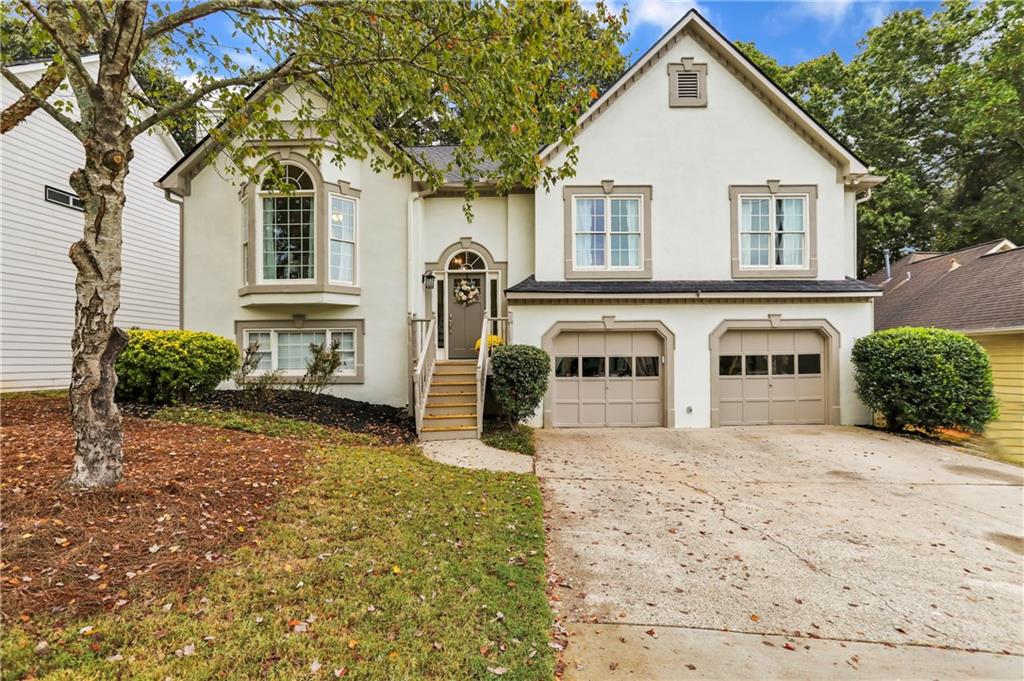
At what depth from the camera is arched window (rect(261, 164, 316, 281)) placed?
10055 millimetres

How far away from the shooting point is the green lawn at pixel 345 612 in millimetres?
2434

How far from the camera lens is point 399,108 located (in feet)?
18.5

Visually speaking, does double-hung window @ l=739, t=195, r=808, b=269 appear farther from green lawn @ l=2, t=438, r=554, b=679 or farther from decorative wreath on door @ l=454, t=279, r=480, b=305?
green lawn @ l=2, t=438, r=554, b=679

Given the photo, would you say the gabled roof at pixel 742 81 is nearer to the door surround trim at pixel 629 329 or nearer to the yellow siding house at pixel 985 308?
the door surround trim at pixel 629 329

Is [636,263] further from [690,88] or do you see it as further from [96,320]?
[96,320]

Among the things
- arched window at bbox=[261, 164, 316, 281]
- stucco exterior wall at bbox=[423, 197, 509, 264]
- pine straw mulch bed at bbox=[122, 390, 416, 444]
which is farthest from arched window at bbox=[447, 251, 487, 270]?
pine straw mulch bed at bbox=[122, 390, 416, 444]

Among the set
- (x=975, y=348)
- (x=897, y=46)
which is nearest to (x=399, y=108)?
(x=975, y=348)

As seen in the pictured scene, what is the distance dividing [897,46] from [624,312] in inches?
786

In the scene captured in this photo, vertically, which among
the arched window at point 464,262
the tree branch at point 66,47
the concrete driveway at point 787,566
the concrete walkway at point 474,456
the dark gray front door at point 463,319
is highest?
the tree branch at point 66,47

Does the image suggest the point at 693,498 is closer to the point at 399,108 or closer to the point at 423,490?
the point at 423,490

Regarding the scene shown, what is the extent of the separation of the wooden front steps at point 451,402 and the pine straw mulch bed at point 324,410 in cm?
48

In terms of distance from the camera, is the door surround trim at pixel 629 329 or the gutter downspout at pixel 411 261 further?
the gutter downspout at pixel 411 261

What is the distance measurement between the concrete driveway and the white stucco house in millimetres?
3016

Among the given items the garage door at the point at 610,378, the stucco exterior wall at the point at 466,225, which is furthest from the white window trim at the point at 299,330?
the garage door at the point at 610,378
